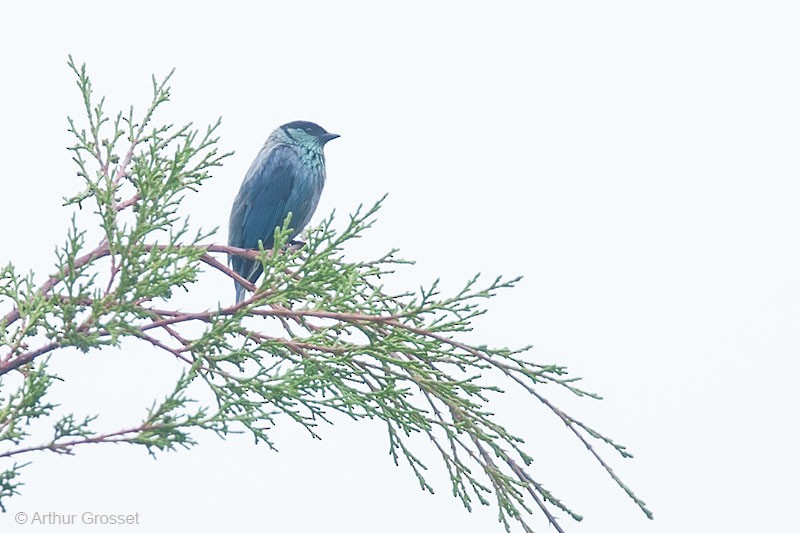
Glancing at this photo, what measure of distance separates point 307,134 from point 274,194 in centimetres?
75

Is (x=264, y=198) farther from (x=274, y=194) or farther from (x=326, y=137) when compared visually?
(x=326, y=137)

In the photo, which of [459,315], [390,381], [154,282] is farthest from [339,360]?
[154,282]

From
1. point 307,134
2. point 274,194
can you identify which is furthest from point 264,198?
point 307,134

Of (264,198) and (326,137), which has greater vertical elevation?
(326,137)

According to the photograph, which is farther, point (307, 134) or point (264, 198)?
point (307, 134)

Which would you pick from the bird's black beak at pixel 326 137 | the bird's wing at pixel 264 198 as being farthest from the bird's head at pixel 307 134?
the bird's wing at pixel 264 198

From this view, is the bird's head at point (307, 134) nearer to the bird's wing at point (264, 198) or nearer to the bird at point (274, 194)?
the bird at point (274, 194)

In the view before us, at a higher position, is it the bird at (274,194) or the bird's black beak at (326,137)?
the bird's black beak at (326,137)

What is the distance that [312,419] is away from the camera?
3979 millimetres

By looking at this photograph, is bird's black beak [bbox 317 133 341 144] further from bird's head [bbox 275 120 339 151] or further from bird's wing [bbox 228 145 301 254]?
bird's wing [bbox 228 145 301 254]

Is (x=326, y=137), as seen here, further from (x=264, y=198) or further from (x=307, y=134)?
(x=264, y=198)

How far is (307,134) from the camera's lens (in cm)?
784

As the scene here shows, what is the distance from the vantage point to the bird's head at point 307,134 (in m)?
A: 7.79

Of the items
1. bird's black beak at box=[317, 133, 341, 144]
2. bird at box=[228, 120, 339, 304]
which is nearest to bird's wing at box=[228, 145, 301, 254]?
bird at box=[228, 120, 339, 304]
